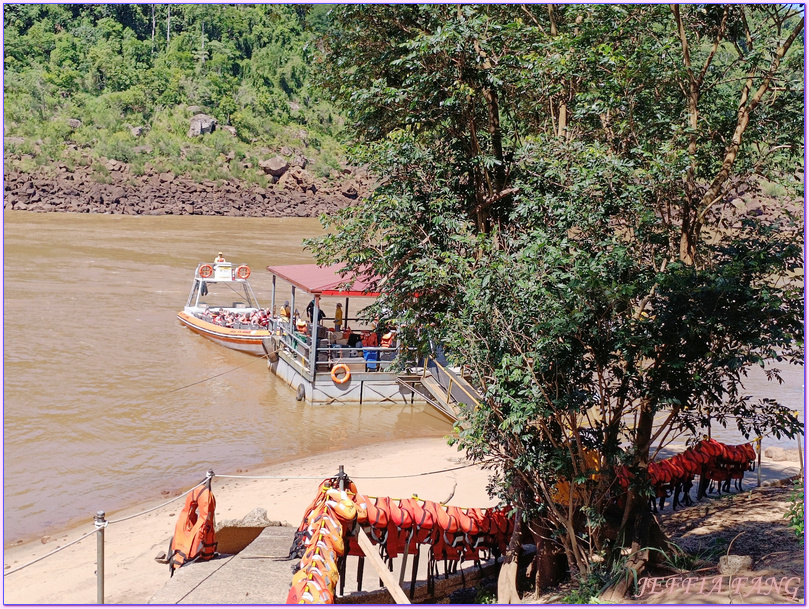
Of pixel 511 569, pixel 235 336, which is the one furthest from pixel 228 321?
pixel 511 569

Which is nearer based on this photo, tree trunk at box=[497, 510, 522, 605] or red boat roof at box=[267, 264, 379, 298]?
tree trunk at box=[497, 510, 522, 605]

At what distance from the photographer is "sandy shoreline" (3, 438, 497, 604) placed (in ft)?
28.4

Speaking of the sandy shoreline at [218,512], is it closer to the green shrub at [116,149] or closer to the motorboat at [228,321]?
the motorboat at [228,321]

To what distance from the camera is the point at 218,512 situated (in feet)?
36.1

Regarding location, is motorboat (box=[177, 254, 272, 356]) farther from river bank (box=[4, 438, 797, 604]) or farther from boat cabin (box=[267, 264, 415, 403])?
river bank (box=[4, 438, 797, 604])

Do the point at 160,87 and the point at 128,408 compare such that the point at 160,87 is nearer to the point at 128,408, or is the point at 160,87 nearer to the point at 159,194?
the point at 159,194

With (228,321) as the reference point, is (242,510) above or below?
below

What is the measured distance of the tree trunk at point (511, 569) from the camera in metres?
7.88

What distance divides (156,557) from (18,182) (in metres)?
42.8

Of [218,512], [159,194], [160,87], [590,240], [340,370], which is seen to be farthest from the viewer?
[160,87]

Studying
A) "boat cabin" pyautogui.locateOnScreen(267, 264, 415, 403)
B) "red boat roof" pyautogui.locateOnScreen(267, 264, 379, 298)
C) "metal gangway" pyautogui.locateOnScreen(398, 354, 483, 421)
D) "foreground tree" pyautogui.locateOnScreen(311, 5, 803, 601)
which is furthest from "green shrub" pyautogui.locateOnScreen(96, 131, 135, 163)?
"foreground tree" pyautogui.locateOnScreen(311, 5, 803, 601)

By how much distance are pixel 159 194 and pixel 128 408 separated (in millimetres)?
35645

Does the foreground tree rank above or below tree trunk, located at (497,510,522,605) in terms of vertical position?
above

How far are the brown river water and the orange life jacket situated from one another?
11.4 feet
